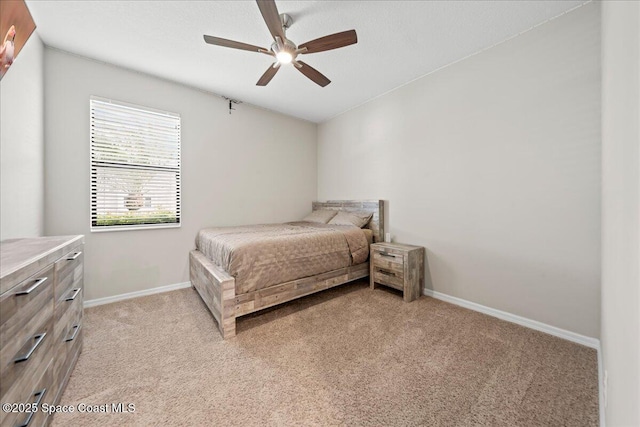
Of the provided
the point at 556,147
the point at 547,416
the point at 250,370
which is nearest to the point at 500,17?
the point at 556,147

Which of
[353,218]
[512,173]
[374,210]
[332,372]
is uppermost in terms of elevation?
[512,173]

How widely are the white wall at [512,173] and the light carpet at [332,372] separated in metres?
0.41

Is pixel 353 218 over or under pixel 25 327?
over

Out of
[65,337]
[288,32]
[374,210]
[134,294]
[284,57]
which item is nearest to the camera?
[65,337]

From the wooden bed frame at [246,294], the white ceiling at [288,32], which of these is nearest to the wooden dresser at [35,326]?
the wooden bed frame at [246,294]

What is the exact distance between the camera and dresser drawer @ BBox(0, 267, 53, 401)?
0.76 m

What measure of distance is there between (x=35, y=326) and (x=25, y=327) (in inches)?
3.9

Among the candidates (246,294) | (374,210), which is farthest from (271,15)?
(374,210)

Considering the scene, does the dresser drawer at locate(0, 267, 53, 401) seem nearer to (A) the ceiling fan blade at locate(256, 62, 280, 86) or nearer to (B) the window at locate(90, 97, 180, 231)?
(B) the window at locate(90, 97, 180, 231)

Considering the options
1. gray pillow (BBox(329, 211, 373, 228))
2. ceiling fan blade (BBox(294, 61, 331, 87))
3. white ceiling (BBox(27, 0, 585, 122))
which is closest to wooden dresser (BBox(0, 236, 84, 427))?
white ceiling (BBox(27, 0, 585, 122))

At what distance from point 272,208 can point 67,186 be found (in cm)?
247

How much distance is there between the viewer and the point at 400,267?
270cm

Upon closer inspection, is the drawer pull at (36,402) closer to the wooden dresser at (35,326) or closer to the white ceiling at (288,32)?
the wooden dresser at (35,326)

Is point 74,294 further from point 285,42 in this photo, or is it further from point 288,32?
point 288,32
